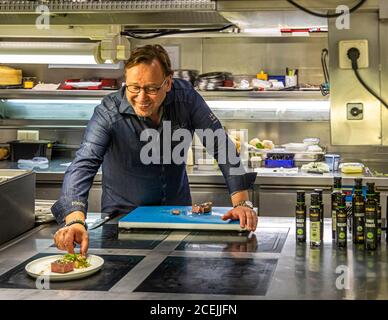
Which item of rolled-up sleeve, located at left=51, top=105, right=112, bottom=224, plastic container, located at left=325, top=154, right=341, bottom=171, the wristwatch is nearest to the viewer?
rolled-up sleeve, located at left=51, top=105, right=112, bottom=224

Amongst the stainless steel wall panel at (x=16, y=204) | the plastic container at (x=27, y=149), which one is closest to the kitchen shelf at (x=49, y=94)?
the plastic container at (x=27, y=149)

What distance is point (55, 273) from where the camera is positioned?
2.36 m

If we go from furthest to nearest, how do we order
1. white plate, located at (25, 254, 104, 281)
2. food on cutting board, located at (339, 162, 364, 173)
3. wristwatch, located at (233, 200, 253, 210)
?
1. food on cutting board, located at (339, 162, 364, 173)
2. wristwatch, located at (233, 200, 253, 210)
3. white plate, located at (25, 254, 104, 281)

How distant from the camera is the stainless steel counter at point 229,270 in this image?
219 cm

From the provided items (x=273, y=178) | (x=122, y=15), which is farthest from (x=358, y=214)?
(x=273, y=178)

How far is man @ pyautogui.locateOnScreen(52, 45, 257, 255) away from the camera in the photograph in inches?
124

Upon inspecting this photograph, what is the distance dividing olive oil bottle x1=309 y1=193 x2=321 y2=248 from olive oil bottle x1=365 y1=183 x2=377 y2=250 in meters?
0.20

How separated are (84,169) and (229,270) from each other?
1075mm

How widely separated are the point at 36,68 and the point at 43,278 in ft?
13.7

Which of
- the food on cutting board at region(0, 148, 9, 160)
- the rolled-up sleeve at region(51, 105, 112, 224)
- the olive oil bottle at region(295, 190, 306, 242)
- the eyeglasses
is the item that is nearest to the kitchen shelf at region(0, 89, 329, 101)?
the food on cutting board at region(0, 148, 9, 160)

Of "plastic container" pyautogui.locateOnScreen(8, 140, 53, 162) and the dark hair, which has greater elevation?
the dark hair

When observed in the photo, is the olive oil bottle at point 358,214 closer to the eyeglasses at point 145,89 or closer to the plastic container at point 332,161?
the eyeglasses at point 145,89

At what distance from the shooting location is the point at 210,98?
570 centimetres

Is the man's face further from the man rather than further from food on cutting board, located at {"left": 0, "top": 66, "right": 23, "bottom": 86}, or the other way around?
food on cutting board, located at {"left": 0, "top": 66, "right": 23, "bottom": 86}
